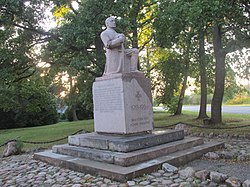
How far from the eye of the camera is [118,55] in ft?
26.0

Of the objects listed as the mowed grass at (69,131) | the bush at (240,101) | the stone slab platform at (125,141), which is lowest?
the mowed grass at (69,131)

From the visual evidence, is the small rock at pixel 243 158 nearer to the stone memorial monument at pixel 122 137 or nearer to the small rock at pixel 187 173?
the stone memorial monument at pixel 122 137

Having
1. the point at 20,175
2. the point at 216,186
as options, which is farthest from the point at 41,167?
A: the point at 216,186

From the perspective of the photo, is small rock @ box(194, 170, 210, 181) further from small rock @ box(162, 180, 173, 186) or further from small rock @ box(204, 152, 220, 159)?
small rock @ box(204, 152, 220, 159)

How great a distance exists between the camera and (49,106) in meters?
26.7

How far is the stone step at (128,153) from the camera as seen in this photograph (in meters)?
6.13

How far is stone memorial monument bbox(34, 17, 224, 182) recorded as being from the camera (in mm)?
6344

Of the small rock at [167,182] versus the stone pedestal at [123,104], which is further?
the stone pedestal at [123,104]

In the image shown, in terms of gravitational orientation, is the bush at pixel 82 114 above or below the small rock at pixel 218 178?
above

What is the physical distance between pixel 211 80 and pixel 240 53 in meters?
5.38

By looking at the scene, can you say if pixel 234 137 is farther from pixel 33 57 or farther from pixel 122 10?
pixel 33 57

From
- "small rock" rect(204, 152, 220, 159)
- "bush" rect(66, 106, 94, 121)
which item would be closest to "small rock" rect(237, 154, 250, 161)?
"small rock" rect(204, 152, 220, 159)

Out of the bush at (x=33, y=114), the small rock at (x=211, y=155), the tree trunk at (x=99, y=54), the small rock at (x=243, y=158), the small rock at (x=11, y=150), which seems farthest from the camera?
the bush at (x=33, y=114)

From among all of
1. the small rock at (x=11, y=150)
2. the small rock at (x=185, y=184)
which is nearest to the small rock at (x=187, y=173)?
the small rock at (x=185, y=184)
